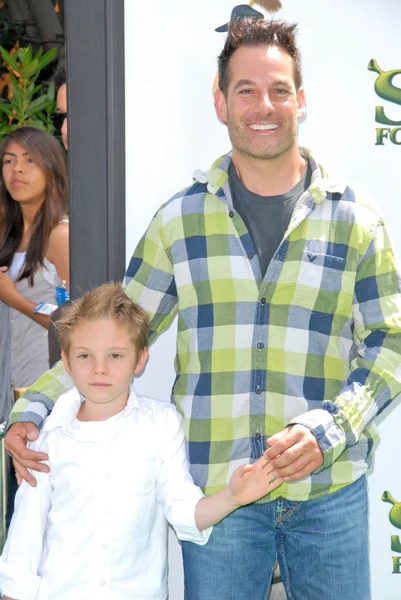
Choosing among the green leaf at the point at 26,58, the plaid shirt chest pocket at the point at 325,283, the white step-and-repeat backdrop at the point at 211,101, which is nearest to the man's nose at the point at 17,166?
the green leaf at the point at 26,58

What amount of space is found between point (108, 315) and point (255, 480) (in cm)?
55

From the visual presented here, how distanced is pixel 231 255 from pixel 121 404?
452mm

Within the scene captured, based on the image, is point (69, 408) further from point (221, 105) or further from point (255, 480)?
point (221, 105)

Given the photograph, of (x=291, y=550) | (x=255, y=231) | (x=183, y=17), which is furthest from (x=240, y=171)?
(x=291, y=550)

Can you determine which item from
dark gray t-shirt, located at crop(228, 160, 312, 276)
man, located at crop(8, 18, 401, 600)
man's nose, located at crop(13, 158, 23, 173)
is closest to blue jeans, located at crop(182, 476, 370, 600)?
man, located at crop(8, 18, 401, 600)

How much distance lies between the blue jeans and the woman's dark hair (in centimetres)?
217

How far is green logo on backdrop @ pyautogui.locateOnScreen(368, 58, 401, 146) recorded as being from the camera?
8.75 ft

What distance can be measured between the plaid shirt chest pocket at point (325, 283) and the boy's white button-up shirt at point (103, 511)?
0.44 meters

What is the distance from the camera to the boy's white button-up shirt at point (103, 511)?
208 cm

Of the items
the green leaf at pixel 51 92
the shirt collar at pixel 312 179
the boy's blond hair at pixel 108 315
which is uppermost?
the green leaf at pixel 51 92

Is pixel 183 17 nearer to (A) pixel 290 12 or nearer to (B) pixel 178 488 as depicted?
(A) pixel 290 12

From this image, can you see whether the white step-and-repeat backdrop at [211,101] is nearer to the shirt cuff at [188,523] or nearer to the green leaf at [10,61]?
the shirt cuff at [188,523]

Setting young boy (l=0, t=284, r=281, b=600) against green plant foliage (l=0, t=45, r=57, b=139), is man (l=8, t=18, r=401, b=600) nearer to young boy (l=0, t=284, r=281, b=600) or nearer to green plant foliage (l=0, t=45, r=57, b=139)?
young boy (l=0, t=284, r=281, b=600)

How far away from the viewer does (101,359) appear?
2121mm
